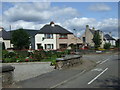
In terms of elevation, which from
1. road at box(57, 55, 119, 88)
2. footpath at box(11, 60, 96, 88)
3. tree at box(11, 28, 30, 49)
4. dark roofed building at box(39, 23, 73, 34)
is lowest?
road at box(57, 55, 119, 88)

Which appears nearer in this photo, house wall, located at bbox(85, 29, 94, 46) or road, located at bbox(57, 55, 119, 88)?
road, located at bbox(57, 55, 119, 88)

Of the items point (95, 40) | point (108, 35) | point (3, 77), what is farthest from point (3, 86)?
point (108, 35)

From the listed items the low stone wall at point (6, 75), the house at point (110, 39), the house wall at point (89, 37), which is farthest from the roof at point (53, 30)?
the low stone wall at point (6, 75)

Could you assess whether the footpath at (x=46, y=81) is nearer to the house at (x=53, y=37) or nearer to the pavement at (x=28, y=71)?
the pavement at (x=28, y=71)

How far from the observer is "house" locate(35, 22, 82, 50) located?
4972 cm

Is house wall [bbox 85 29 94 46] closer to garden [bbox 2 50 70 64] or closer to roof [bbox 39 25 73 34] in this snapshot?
roof [bbox 39 25 73 34]

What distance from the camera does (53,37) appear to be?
51062 millimetres

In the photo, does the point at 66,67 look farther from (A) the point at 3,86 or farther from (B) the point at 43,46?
(B) the point at 43,46

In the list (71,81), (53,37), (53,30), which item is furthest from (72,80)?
(53,30)

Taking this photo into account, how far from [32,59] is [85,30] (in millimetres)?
53543

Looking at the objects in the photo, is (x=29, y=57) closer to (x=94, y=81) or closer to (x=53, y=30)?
(x=94, y=81)

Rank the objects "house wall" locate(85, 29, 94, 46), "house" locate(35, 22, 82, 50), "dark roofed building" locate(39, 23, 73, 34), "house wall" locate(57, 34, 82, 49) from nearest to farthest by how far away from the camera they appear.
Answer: "house" locate(35, 22, 82, 50)
"dark roofed building" locate(39, 23, 73, 34)
"house wall" locate(57, 34, 82, 49)
"house wall" locate(85, 29, 94, 46)

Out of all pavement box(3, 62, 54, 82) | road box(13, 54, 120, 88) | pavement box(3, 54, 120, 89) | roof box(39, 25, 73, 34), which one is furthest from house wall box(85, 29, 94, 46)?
road box(13, 54, 120, 88)

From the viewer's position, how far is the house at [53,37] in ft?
163
